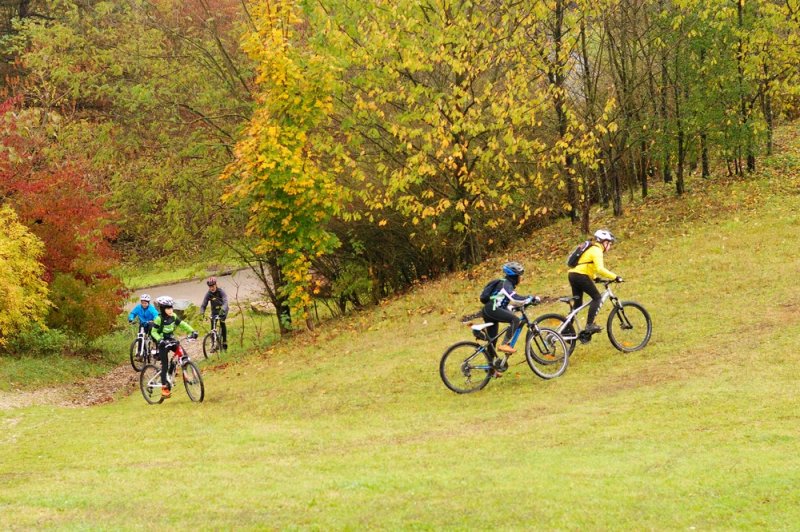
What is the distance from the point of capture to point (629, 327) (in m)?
14.2

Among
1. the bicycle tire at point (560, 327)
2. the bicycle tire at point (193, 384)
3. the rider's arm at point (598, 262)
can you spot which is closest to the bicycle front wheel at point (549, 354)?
the bicycle tire at point (560, 327)

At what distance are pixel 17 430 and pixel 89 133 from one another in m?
13.2

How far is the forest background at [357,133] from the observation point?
21.1 metres

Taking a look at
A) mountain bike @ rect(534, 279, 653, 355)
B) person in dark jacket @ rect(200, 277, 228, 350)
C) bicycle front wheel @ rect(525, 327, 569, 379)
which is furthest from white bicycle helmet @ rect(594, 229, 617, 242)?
person in dark jacket @ rect(200, 277, 228, 350)

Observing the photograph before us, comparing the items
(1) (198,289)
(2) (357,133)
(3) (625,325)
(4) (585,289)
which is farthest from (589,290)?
(1) (198,289)

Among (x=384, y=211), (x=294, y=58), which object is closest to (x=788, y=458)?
(x=294, y=58)

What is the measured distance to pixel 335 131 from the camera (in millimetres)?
24594

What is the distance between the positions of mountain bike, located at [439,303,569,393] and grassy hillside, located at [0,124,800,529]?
0.98ft

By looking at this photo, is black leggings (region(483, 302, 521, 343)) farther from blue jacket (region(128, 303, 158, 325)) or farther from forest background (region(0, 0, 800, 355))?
blue jacket (region(128, 303, 158, 325))

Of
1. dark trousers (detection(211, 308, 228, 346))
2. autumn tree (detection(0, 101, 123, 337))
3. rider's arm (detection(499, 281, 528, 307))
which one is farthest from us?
dark trousers (detection(211, 308, 228, 346))

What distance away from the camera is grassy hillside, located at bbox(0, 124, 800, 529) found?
722cm

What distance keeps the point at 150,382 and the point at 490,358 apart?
7334 mm

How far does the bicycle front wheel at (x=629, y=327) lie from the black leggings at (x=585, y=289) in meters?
0.50

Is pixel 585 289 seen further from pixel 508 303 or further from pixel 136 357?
pixel 136 357
